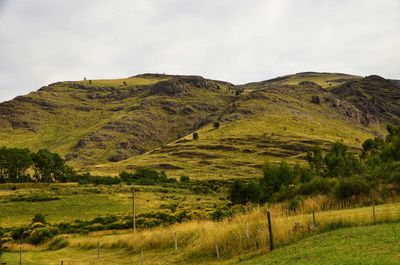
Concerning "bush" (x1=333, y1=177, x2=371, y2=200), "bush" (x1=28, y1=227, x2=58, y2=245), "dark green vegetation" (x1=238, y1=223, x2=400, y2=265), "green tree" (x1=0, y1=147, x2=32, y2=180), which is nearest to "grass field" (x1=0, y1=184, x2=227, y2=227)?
"bush" (x1=28, y1=227, x2=58, y2=245)

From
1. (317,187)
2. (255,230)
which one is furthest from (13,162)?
(255,230)

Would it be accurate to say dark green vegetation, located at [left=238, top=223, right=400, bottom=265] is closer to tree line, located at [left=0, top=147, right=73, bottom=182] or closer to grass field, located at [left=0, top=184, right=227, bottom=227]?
grass field, located at [left=0, top=184, right=227, bottom=227]

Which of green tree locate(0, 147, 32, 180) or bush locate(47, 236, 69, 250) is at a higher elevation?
green tree locate(0, 147, 32, 180)

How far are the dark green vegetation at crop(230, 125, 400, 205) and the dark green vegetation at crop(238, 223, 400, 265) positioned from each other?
1363cm

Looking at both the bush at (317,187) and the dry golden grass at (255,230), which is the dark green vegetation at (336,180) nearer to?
the bush at (317,187)

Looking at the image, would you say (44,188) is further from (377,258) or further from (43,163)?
(377,258)

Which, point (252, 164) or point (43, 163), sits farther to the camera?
point (252, 164)

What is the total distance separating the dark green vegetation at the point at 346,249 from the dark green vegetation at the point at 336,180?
13627mm

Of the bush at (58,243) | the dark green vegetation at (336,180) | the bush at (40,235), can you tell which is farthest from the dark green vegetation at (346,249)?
the bush at (40,235)

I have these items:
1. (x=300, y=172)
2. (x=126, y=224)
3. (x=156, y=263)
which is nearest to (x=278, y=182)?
(x=300, y=172)

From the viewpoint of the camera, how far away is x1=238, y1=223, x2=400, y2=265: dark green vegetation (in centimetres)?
1695

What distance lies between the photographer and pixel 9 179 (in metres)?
151

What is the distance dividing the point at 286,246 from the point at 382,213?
596cm

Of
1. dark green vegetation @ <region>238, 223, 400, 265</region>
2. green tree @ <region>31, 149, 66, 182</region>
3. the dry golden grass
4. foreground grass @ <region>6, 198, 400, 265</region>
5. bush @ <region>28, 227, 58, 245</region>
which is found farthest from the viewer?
green tree @ <region>31, 149, 66, 182</region>
